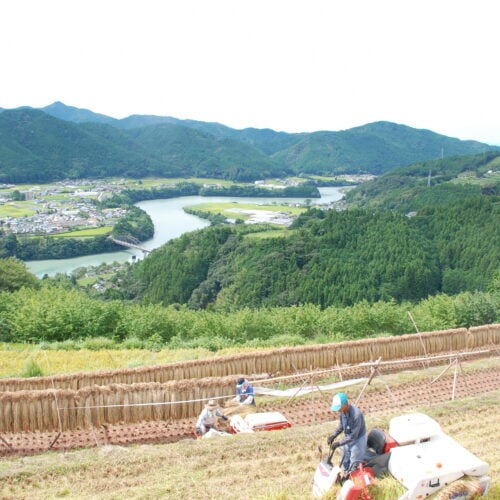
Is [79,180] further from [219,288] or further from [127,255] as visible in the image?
[219,288]

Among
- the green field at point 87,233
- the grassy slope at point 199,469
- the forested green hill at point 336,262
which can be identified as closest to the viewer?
the grassy slope at point 199,469

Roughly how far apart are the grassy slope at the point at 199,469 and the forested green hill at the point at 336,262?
3512 centimetres

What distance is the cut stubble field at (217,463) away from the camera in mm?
7191

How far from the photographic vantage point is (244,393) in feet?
35.7

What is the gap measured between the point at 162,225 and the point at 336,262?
48.6 m

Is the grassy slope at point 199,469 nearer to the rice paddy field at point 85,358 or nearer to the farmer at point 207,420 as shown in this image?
the farmer at point 207,420

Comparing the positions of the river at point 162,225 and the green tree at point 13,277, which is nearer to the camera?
the green tree at point 13,277

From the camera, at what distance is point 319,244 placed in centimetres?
5591

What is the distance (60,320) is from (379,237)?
42.6 m

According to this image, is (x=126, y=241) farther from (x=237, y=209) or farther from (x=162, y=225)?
(x=237, y=209)

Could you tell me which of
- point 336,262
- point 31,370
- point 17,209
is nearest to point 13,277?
point 31,370

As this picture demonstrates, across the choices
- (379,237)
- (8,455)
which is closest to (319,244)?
(379,237)

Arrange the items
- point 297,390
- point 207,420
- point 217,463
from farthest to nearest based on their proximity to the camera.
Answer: point 297,390, point 207,420, point 217,463

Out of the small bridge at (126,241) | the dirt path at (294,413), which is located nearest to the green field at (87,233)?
the small bridge at (126,241)
